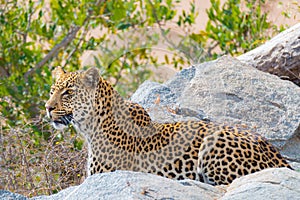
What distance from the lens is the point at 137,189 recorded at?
23.4 feet

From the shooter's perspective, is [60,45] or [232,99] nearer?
[232,99]

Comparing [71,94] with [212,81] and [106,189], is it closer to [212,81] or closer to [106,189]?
[212,81]

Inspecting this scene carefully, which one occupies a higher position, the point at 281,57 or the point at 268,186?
the point at 281,57

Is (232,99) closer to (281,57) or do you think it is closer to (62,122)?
(281,57)

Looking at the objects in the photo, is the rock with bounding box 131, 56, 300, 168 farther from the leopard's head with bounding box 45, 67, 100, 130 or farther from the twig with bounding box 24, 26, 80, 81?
the twig with bounding box 24, 26, 80, 81

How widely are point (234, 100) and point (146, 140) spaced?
1.79 m

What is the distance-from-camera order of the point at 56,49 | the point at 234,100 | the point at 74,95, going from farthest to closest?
the point at 56,49 < the point at 234,100 < the point at 74,95

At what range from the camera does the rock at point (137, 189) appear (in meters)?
7.11

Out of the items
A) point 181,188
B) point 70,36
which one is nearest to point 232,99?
Result: point 181,188

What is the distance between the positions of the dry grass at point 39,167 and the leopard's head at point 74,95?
52cm

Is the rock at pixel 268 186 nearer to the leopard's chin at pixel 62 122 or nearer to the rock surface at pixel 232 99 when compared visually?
the rock surface at pixel 232 99

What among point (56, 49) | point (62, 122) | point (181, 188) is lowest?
point (56, 49)

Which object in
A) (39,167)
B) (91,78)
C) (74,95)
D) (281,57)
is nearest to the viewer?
(91,78)

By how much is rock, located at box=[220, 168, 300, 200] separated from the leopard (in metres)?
1.78
